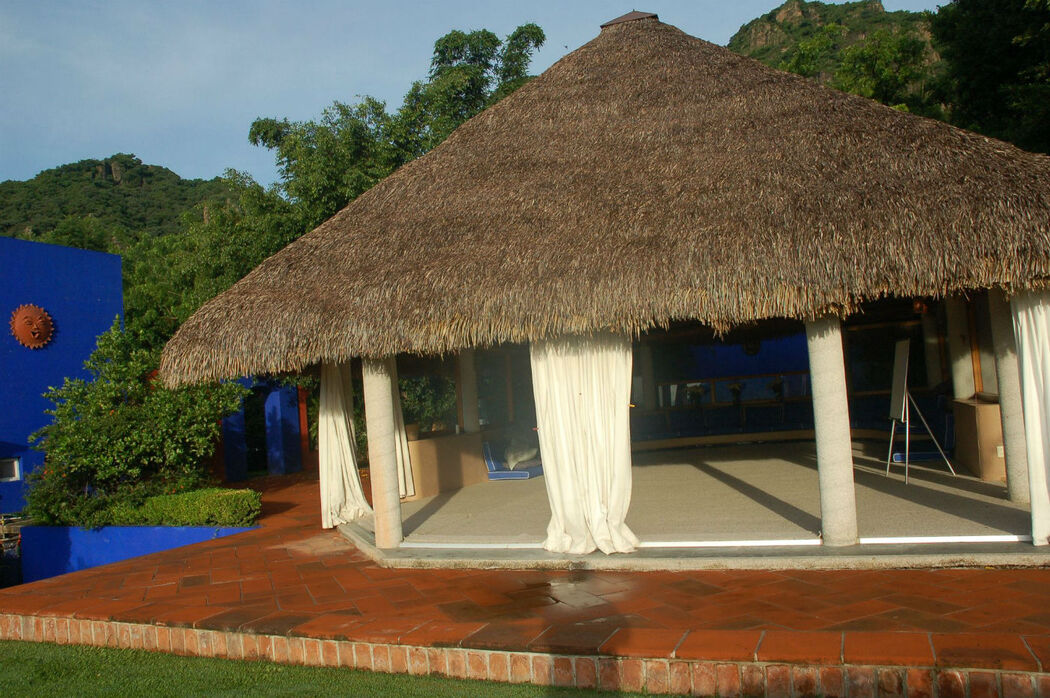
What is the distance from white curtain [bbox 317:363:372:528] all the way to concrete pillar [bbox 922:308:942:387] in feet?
25.3

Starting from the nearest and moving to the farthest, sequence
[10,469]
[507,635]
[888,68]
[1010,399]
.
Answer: [507,635] → [1010,399] → [10,469] → [888,68]

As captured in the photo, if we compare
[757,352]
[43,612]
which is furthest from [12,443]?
[757,352]

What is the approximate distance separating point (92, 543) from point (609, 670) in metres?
8.39

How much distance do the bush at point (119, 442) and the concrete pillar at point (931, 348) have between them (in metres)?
9.54

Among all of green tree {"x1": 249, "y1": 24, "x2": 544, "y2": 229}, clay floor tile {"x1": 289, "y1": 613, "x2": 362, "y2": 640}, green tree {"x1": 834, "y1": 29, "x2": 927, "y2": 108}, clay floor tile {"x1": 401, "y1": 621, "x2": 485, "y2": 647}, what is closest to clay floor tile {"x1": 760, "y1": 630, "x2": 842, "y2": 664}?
clay floor tile {"x1": 401, "y1": 621, "x2": 485, "y2": 647}

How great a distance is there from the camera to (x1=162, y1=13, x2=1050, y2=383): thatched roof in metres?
4.90

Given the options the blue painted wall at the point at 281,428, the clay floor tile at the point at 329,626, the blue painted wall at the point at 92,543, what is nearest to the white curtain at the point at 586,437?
the clay floor tile at the point at 329,626

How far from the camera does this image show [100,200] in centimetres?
3706

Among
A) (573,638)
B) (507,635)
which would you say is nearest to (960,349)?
(573,638)

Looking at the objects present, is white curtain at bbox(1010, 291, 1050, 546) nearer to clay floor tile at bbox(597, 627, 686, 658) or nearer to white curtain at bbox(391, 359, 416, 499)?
clay floor tile at bbox(597, 627, 686, 658)

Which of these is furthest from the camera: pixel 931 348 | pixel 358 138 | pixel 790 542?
pixel 358 138

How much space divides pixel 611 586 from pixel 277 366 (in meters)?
3.13

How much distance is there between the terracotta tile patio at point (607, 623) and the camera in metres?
3.46

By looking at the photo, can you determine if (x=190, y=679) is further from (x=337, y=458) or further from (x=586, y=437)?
(x=337, y=458)
